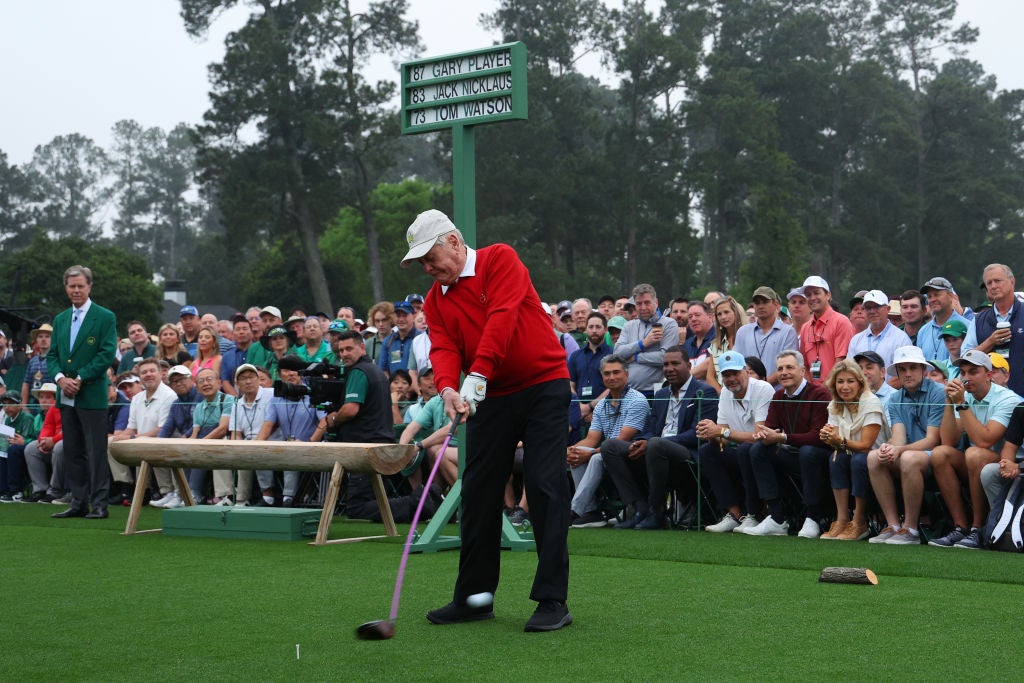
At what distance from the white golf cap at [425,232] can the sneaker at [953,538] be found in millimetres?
5068

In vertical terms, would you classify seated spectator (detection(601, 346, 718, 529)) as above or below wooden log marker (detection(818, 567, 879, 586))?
above

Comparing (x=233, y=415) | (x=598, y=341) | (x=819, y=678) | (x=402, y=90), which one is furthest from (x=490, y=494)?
(x=233, y=415)

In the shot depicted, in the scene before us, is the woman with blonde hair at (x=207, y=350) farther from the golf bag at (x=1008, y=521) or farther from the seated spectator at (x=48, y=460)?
the golf bag at (x=1008, y=521)

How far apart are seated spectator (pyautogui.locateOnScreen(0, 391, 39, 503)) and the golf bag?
10.9 m

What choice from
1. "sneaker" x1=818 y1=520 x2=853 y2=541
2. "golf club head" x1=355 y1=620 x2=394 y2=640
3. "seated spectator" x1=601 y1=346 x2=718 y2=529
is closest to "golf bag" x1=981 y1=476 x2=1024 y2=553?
"sneaker" x1=818 y1=520 x2=853 y2=541

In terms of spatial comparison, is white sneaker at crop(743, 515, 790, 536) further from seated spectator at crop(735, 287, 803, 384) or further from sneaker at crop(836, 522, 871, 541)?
seated spectator at crop(735, 287, 803, 384)

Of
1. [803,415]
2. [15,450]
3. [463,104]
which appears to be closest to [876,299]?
[803,415]

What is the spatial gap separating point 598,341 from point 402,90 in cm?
410

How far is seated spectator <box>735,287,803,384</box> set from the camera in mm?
11281

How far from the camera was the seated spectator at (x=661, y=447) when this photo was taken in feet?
35.0

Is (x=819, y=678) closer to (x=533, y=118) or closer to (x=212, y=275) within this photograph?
(x=533, y=118)

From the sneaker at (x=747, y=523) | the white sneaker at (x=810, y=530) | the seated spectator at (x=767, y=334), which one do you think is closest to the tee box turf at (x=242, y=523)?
the sneaker at (x=747, y=523)

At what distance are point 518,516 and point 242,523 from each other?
97.8 inches

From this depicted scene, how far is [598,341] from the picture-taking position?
1248 cm
